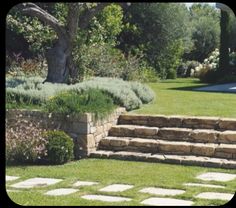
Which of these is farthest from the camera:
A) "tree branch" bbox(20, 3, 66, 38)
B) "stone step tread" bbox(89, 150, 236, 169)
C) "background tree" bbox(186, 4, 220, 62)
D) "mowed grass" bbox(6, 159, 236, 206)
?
"background tree" bbox(186, 4, 220, 62)

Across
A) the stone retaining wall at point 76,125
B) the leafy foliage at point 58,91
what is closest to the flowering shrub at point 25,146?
the stone retaining wall at point 76,125

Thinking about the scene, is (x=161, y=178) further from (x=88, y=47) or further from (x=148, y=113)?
(x=88, y=47)

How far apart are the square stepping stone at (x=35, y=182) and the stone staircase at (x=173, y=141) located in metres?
1.51

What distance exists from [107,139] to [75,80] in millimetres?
3828

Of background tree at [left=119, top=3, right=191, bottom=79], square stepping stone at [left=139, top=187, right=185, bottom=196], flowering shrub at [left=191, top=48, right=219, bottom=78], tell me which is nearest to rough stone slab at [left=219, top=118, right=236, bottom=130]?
square stepping stone at [left=139, top=187, right=185, bottom=196]

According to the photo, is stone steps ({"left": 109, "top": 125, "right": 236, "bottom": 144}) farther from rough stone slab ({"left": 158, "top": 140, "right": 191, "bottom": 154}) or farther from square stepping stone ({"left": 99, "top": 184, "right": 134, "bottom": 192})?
square stepping stone ({"left": 99, "top": 184, "right": 134, "bottom": 192})

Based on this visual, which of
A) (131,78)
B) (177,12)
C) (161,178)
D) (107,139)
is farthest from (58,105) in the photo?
(177,12)

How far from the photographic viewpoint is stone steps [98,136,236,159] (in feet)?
23.4

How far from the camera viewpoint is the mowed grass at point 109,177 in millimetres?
5008

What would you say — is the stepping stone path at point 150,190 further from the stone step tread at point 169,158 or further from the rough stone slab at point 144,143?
the rough stone slab at point 144,143

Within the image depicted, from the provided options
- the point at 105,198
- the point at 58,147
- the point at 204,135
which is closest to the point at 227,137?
the point at 204,135

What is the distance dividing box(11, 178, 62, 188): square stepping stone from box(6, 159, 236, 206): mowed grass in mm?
110

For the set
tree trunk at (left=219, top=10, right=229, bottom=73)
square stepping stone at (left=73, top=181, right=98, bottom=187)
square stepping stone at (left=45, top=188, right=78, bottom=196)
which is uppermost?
tree trunk at (left=219, top=10, right=229, bottom=73)

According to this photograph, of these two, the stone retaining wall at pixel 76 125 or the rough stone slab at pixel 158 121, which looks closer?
the stone retaining wall at pixel 76 125
